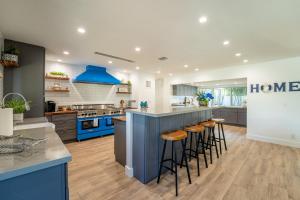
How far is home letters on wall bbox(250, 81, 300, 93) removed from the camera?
3.95 metres

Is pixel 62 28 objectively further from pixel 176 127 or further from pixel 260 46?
pixel 260 46

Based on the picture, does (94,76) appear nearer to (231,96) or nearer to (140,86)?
(140,86)

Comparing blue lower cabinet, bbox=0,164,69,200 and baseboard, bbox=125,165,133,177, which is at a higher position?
blue lower cabinet, bbox=0,164,69,200

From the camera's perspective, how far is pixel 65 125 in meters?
4.20

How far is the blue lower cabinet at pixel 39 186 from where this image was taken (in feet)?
2.58

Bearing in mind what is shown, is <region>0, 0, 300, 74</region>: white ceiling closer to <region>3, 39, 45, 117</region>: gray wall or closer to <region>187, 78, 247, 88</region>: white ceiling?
<region>3, 39, 45, 117</region>: gray wall

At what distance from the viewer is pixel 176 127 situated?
271 cm

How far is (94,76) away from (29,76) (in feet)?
6.36

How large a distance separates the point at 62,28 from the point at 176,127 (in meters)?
2.76

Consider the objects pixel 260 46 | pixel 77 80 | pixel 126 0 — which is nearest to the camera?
pixel 126 0

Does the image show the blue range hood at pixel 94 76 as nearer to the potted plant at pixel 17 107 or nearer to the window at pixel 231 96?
the potted plant at pixel 17 107

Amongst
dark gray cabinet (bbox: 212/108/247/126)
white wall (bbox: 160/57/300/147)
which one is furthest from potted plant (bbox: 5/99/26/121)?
dark gray cabinet (bbox: 212/108/247/126)

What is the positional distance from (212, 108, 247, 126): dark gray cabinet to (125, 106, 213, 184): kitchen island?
540 cm

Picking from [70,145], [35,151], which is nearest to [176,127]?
[35,151]
